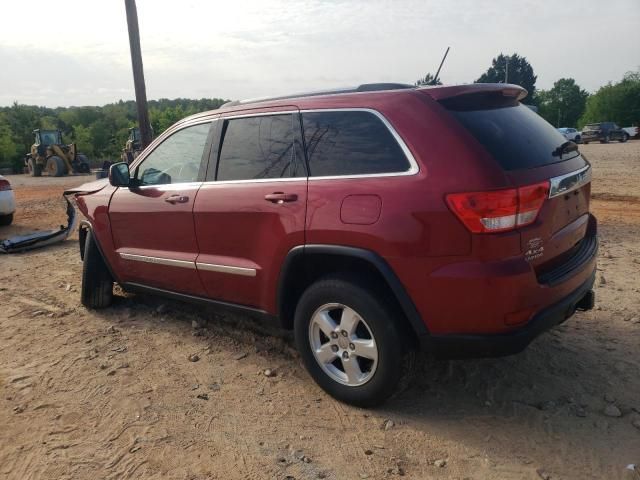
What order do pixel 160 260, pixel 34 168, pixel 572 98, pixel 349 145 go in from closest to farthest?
pixel 349 145 < pixel 160 260 < pixel 34 168 < pixel 572 98

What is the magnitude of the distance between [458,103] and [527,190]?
2.04 feet

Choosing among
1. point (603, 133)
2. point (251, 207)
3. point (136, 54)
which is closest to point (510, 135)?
point (251, 207)

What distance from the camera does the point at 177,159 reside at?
4172 mm

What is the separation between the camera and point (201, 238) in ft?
12.5

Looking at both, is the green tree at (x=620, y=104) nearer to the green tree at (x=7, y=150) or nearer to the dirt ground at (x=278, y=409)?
the green tree at (x=7, y=150)

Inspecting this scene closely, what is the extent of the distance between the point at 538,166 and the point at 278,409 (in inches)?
79.3

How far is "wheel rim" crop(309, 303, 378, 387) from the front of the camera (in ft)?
9.93

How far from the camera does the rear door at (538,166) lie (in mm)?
2709

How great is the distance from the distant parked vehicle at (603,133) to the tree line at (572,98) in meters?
23.9

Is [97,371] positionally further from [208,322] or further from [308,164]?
[308,164]

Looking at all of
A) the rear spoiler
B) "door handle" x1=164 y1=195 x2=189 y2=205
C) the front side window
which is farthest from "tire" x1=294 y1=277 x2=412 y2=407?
the front side window

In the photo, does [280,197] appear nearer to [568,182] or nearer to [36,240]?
[568,182]

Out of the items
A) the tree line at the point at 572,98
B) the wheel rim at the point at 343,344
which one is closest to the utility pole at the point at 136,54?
the wheel rim at the point at 343,344

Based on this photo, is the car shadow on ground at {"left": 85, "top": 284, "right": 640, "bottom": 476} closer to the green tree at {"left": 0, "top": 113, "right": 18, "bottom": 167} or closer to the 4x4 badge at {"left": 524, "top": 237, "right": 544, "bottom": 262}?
the 4x4 badge at {"left": 524, "top": 237, "right": 544, "bottom": 262}
